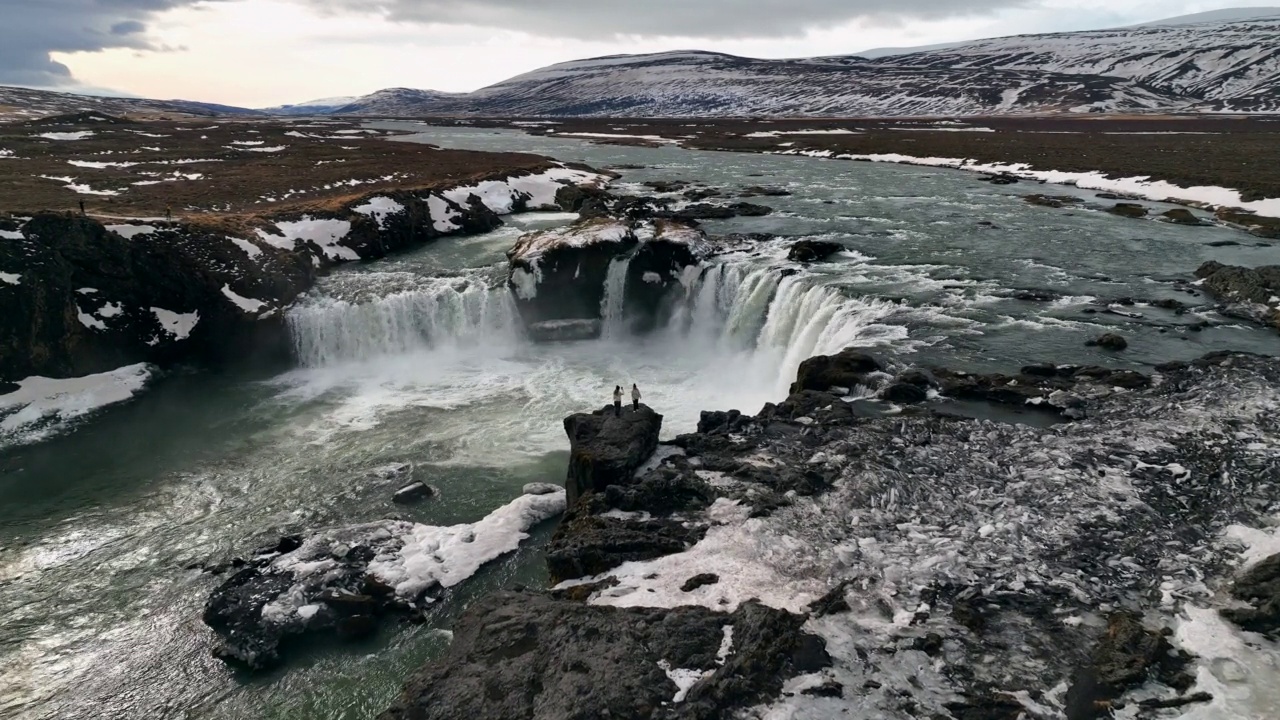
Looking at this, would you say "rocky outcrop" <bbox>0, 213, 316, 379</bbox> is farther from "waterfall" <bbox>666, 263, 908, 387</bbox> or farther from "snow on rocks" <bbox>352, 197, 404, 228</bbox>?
"waterfall" <bbox>666, 263, 908, 387</bbox>

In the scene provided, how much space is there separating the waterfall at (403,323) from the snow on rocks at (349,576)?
17.7 meters

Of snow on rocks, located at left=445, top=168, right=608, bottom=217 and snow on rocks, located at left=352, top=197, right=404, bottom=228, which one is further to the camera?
snow on rocks, located at left=445, top=168, right=608, bottom=217

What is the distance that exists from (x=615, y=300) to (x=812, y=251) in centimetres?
1096

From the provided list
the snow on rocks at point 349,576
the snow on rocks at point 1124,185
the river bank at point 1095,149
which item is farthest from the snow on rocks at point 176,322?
the snow on rocks at point 1124,185

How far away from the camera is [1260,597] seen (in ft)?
42.5

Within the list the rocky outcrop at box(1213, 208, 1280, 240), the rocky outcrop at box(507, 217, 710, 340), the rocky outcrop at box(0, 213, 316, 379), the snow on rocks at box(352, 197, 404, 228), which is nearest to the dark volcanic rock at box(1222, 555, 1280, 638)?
the rocky outcrop at box(507, 217, 710, 340)

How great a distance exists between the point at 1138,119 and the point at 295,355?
17129cm

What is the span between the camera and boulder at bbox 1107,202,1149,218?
1928 inches

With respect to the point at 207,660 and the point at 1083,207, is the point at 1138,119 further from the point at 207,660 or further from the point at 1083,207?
the point at 207,660

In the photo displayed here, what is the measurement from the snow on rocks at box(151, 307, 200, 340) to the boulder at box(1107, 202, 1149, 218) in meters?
58.2

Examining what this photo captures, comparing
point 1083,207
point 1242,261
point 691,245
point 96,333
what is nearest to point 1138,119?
point 1083,207

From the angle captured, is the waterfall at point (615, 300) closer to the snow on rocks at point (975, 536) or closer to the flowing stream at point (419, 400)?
the flowing stream at point (419, 400)

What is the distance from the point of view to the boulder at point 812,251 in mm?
37312

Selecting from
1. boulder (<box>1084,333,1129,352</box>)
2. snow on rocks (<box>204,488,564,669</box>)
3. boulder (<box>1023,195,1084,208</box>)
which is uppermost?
boulder (<box>1023,195,1084,208</box>)
